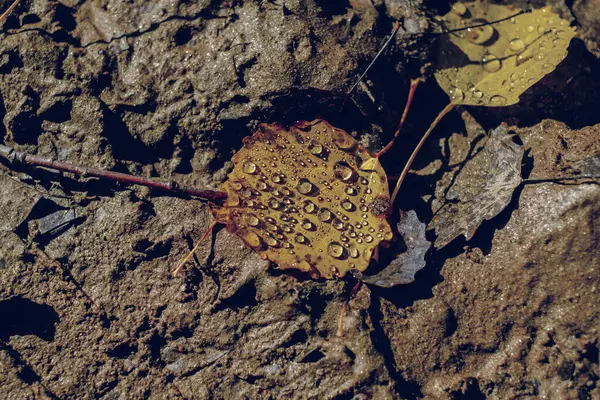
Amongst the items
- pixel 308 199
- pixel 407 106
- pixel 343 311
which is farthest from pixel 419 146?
pixel 343 311

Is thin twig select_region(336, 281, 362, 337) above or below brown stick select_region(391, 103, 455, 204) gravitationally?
below

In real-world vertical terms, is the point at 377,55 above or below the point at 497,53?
below

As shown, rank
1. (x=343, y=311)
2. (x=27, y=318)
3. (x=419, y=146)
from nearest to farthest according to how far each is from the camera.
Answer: (x=343, y=311), (x=27, y=318), (x=419, y=146)

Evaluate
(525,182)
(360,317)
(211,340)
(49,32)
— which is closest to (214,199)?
(211,340)

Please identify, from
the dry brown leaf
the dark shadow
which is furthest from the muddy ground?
the dry brown leaf

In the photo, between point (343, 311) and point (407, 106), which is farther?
point (407, 106)

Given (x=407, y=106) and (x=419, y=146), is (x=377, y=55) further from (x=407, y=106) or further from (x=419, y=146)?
(x=419, y=146)

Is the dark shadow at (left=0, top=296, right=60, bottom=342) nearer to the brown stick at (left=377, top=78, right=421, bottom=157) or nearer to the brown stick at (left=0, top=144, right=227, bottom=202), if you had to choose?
the brown stick at (left=0, top=144, right=227, bottom=202)

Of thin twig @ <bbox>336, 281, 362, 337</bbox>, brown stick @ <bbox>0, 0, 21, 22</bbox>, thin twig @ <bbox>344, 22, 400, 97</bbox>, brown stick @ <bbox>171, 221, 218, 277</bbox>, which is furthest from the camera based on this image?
brown stick @ <bbox>0, 0, 21, 22</bbox>

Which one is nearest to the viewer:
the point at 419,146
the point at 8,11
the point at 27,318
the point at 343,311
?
the point at 343,311
